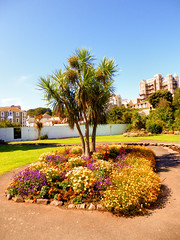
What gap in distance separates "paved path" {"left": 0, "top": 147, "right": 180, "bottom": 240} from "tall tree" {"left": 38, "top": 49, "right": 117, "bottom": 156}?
5082mm

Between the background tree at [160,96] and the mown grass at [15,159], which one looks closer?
the mown grass at [15,159]

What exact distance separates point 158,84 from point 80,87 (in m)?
126

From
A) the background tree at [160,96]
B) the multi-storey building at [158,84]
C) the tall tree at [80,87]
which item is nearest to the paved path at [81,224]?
the tall tree at [80,87]

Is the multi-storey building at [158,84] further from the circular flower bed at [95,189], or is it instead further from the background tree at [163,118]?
the circular flower bed at [95,189]

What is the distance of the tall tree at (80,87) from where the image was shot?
8.58 meters

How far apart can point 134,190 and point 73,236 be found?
201 centimetres

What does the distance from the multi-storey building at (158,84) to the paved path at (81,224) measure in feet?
402

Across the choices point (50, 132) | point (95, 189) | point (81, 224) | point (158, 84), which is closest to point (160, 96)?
point (50, 132)

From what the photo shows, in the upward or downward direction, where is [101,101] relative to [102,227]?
upward

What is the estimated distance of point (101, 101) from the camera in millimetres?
9789

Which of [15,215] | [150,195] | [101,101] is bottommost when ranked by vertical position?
[15,215]

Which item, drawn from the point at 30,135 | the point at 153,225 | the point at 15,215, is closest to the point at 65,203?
the point at 15,215

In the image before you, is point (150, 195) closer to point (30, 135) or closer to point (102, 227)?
point (102, 227)

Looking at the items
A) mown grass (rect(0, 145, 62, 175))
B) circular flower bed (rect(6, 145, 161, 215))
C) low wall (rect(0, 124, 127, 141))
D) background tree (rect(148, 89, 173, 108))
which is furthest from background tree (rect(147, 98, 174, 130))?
circular flower bed (rect(6, 145, 161, 215))
